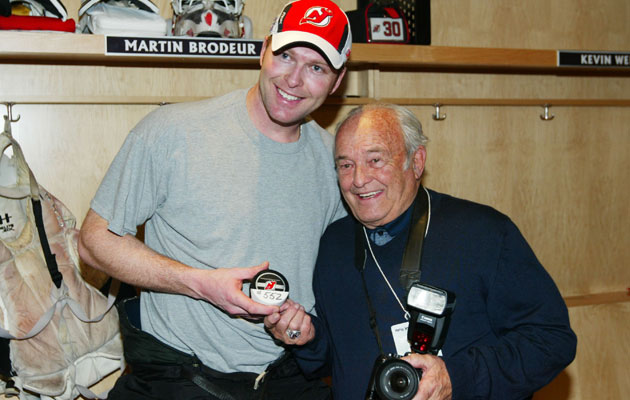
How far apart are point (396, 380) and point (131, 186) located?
2.96 feet

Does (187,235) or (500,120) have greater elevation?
(500,120)

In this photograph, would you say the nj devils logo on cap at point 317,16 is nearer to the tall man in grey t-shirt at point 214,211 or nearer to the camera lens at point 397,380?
the tall man in grey t-shirt at point 214,211

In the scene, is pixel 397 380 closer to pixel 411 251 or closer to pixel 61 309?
pixel 411 251

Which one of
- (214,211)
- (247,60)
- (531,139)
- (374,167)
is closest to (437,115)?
(531,139)

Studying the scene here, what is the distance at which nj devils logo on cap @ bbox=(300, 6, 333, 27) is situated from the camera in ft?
6.61

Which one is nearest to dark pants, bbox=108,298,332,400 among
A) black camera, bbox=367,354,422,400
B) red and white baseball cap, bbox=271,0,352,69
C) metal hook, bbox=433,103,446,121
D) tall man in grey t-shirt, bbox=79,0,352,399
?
tall man in grey t-shirt, bbox=79,0,352,399

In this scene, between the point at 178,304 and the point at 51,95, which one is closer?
the point at 178,304

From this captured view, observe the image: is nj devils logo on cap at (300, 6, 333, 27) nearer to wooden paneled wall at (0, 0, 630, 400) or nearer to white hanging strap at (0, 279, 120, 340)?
wooden paneled wall at (0, 0, 630, 400)

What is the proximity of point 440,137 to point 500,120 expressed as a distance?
0.37 meters

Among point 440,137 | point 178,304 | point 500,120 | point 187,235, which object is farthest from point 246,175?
point 500,120

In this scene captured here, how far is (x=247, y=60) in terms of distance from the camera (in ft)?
8.75

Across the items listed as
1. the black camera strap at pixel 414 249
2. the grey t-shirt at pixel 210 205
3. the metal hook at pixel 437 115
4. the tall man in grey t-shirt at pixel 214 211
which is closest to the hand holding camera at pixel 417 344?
the black camera strap at pixel 414 249

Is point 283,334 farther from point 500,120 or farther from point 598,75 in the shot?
point 598,75

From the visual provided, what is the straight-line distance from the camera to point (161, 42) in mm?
2504
